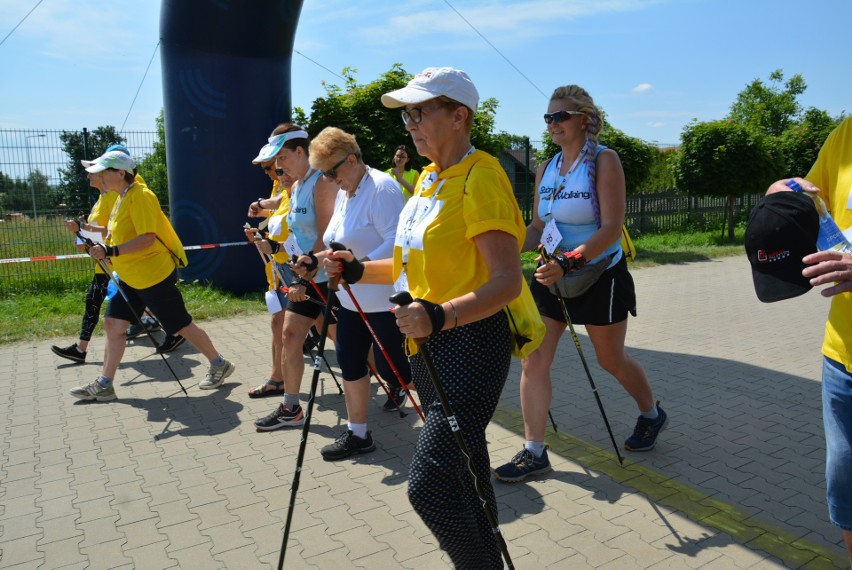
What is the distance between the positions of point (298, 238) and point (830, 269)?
3.44 m

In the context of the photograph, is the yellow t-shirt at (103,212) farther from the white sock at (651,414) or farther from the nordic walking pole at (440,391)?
the nordic walking pole at (440,391)

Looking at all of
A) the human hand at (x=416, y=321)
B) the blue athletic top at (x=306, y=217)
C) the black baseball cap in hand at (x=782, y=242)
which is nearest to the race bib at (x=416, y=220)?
the human hand at (x=416, y=321)

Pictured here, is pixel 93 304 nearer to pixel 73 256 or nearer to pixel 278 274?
pixel 278 274

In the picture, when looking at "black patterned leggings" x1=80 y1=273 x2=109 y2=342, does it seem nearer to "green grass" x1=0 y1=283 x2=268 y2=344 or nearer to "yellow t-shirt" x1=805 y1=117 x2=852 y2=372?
"green grass" x1=0 y1=283 x2=268 y2=344

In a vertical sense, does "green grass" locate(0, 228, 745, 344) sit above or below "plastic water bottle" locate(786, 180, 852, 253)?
below

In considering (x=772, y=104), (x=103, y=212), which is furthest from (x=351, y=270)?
(x=772, y=104)

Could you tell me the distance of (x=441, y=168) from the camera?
251cm

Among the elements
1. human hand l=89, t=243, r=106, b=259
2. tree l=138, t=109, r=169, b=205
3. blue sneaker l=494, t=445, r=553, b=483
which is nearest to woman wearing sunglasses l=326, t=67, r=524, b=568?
blue sneaker l=494, t=445, r=553, b=483

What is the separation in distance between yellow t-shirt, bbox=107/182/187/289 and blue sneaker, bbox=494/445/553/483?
3.26 metres

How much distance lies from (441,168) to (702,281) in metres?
9.92

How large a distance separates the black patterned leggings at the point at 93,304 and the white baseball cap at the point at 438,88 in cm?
530

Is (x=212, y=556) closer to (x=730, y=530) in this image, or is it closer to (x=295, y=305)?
(x=295, y=305)

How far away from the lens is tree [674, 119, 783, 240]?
1579cm

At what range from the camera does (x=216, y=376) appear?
225 inches
